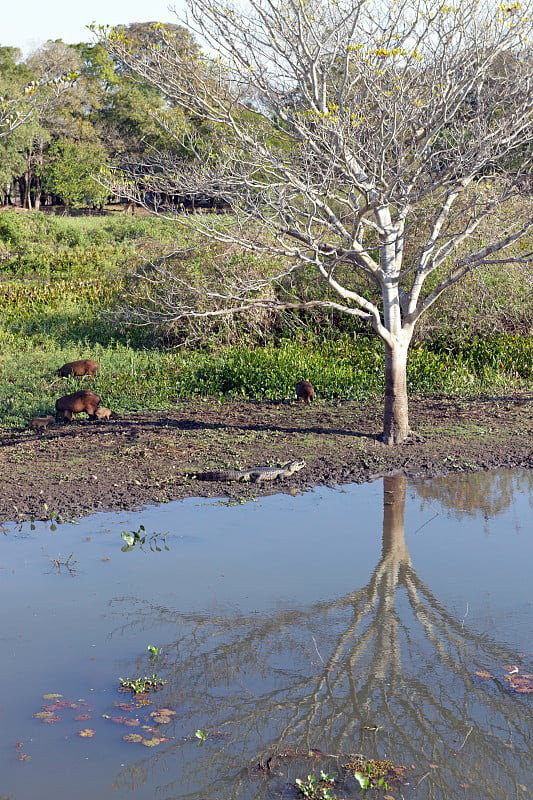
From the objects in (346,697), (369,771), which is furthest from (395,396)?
(369,771)

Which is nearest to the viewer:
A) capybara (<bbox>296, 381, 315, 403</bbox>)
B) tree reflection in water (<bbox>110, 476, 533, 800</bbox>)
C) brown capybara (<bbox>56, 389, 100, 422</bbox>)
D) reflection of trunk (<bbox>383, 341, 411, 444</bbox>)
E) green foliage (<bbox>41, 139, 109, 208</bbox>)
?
tree reflection in water (<bbox>110, 476, 533, 800</bbox>)

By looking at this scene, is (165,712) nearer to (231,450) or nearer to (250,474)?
(250,474)

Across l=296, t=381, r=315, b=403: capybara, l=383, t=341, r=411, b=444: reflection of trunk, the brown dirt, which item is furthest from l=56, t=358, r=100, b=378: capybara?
l=383, t=341, r=411, b=444: reflection of trunk

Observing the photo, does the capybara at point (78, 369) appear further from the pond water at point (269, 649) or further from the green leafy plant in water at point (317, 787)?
the green leafy plant in water at point (317, 787)

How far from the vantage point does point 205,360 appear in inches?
523

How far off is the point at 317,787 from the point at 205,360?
32.7 ft

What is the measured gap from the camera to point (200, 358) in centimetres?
1352

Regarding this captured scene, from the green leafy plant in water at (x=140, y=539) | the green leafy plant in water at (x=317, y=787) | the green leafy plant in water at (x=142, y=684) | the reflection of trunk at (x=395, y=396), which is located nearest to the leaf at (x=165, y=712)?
the green leafy plant in water at (x=142, y=684)

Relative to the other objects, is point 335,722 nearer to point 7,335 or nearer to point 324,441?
point 324,441

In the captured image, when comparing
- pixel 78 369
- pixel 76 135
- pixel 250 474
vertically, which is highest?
pixel 76 135

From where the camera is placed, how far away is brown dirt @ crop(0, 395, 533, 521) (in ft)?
25.9

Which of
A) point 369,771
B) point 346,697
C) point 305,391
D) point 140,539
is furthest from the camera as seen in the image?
point 305,391

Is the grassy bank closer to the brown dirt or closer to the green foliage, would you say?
the brown dirt

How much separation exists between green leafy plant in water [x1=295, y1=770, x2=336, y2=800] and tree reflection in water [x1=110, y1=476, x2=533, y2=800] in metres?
0.09
